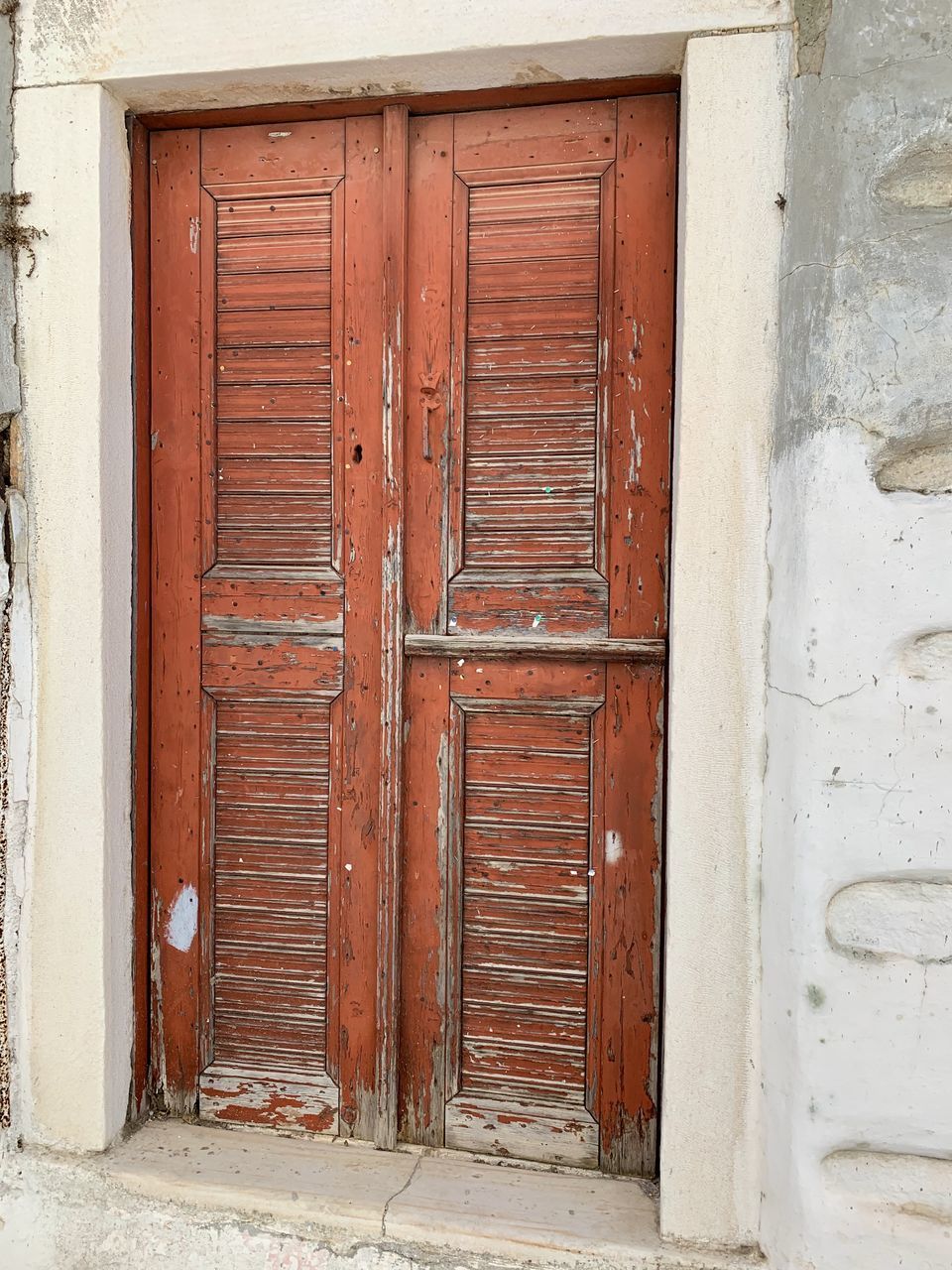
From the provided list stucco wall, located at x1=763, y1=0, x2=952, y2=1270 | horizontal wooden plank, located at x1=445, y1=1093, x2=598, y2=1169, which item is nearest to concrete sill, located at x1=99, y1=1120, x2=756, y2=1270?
horizontal wooden plank, located at x1=445, y1=1093, x2=598, y2=1169

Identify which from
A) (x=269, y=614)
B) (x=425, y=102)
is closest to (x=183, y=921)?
(x=269, y=614)

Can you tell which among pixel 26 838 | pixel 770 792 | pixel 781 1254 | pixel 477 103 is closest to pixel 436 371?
pixel 477 103

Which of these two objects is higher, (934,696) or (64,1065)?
(934,696)

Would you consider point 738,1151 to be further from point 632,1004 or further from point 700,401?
point 700,401

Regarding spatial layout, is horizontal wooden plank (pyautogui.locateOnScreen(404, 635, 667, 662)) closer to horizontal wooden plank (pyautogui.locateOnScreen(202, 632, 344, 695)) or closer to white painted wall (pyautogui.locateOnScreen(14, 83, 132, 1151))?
horizontal wooden plank (pyautogui.locateOnScreen(202, 632, 344, 695))

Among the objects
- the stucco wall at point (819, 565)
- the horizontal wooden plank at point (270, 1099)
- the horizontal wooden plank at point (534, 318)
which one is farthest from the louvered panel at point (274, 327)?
the horizontal wooden plank at point (270, 1099)

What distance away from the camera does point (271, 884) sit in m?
1.94

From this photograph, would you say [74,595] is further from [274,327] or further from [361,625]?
[274,327]

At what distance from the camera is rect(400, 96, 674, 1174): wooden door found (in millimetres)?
1768

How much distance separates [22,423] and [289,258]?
2.33 feet

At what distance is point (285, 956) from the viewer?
76.7 inches

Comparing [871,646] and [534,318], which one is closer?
[871,646]

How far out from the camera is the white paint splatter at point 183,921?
1969 millimetres

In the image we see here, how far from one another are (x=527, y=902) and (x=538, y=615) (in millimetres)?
651
